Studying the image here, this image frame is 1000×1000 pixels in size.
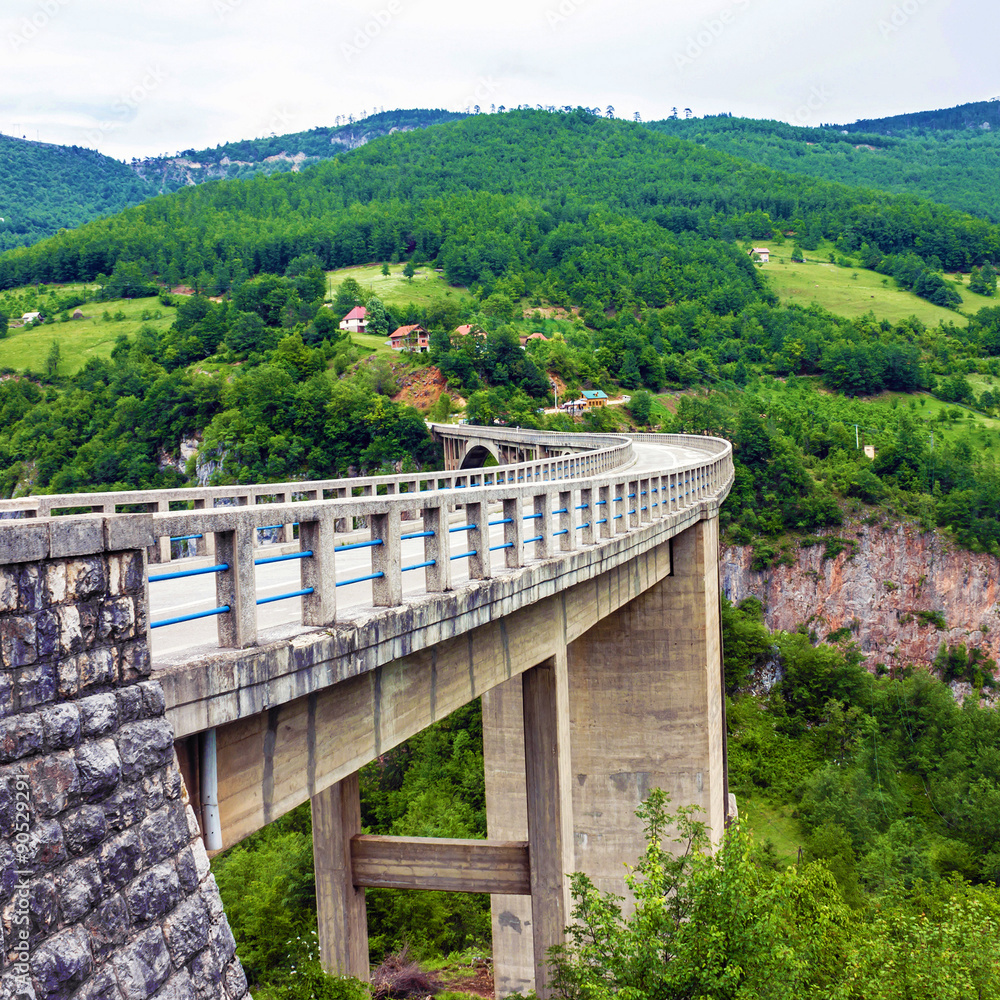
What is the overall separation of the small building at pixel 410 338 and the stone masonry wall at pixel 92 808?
118 metres

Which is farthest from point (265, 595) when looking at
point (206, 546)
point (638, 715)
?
point (638, 715)

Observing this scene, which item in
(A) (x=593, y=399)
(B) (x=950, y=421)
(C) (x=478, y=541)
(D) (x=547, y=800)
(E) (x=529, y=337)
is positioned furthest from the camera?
(E) (x=529, y=337)

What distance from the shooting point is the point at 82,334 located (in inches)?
5832

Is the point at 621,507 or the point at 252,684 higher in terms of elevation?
the point at 252,684

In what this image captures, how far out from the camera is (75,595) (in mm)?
4609

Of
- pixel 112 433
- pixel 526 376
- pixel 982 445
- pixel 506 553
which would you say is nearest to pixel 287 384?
pixel 112 433

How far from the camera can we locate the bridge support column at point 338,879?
15.0 meters

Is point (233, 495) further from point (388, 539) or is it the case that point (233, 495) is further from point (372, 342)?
point (372, 342)

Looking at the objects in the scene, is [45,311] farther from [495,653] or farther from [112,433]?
[495,653]

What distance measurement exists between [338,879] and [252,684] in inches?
398

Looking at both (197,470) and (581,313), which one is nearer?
(197,470)

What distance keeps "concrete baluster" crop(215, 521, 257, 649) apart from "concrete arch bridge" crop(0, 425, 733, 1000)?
0.6 inches

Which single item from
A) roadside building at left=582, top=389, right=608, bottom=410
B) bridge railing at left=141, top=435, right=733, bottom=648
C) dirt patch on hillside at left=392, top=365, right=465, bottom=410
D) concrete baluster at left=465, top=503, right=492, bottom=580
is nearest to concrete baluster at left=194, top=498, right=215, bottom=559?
bridge railing at left=141, top=435, right=733, bottom=648

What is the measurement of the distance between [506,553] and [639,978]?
17.4ft
